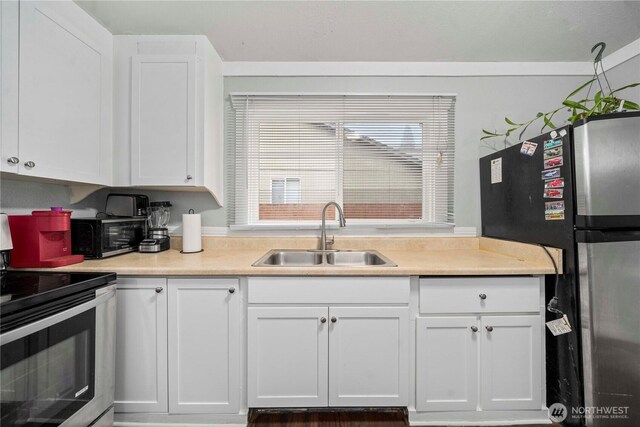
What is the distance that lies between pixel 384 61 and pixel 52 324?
93.4 inches

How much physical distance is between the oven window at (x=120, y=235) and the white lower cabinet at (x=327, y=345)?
93cm

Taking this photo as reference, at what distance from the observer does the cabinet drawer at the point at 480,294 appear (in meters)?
1.45

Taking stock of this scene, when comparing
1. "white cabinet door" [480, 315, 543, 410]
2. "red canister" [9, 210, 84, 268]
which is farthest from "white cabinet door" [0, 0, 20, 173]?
"white cabinet door" [480, 315, 543, 410]

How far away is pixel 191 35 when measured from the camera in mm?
1768

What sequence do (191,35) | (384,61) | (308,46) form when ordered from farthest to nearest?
(384,61), (308,46), (191,35)

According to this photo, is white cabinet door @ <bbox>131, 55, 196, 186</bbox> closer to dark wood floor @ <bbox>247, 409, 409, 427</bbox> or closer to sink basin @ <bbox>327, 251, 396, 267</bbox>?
sink basin @ <bbox>327, 251, 396, 267</bbox>

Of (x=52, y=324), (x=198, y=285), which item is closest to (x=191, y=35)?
(x=198, y=285)

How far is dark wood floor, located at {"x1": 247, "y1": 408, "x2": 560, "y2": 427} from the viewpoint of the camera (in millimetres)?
1480

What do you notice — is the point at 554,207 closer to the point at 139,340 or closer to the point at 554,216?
the point at 554,216

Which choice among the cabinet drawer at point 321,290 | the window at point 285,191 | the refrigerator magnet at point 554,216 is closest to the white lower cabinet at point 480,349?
the cabinet drawer at point 321,290

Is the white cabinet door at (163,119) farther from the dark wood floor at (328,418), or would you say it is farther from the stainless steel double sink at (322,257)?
the dark wood floor at (328,418)

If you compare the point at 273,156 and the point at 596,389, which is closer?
the point at 596,389

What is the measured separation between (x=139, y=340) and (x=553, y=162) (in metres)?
2.30

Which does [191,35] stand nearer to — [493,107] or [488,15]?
[488,15]
